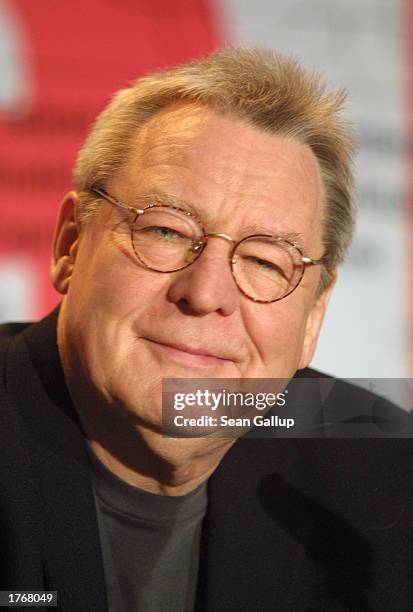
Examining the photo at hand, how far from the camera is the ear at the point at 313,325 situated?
45.4 inches

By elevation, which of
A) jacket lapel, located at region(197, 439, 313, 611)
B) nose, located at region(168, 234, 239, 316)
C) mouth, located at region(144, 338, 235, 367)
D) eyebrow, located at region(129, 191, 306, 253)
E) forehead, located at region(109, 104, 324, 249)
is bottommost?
jacket lapel, located at region(197, 439, 313, 611)

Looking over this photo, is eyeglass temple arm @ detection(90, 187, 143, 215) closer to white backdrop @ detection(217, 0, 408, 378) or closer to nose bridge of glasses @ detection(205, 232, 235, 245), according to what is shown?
nose bridge of glasses @ detection(205, 232, 235, 245)

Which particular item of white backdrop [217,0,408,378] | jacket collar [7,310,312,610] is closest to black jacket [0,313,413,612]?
jacket collar [7,310,312,610]

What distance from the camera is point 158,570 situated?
1044 millimetres

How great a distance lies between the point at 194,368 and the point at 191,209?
0.59 feet

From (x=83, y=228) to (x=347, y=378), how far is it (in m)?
0.38

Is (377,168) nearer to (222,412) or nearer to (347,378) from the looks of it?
(347,378)

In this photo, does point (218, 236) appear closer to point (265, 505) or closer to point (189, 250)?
point (189, 250)

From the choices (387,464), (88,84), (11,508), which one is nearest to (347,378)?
(387,464)

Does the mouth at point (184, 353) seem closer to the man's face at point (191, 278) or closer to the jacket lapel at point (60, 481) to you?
the man's face at point (191, 278)

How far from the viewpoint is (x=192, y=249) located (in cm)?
101

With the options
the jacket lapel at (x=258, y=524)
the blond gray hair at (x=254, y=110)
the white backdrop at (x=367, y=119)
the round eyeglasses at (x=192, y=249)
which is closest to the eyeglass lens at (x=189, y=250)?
the round eyeglasses at (x=192, y=249)

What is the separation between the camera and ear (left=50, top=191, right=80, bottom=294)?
113cm

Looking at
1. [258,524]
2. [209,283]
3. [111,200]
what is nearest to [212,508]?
[258,524]
